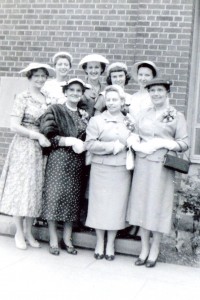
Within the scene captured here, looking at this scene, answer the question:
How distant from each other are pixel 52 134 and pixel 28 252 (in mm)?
1250

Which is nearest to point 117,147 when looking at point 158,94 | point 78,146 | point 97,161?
point 97,161

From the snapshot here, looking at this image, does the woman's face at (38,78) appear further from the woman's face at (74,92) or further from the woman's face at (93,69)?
the woman's face at (93,69)

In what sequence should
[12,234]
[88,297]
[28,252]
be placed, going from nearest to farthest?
[88,297] → [28,252] → [12,234]

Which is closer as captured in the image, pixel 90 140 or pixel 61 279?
pixel 61 279

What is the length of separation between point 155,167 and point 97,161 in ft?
1.98

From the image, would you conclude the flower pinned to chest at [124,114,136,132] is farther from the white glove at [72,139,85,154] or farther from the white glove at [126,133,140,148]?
the white glove at [72,139,85,154]

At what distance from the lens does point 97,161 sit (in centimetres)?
511

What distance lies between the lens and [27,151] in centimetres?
523

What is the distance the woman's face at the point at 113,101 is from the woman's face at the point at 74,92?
0.31 m

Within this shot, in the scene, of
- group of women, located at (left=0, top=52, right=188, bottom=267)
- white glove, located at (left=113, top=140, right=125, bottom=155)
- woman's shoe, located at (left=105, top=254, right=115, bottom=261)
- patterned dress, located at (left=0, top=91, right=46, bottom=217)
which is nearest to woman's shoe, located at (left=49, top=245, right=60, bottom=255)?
group of women, located at (left=0, top=52, right=188, bottom=267)

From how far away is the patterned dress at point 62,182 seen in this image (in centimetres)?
511

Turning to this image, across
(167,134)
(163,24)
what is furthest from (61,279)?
(163,24)

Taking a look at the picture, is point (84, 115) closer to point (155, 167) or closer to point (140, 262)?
point (155, 167)

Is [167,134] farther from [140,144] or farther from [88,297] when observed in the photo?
[88,297]
